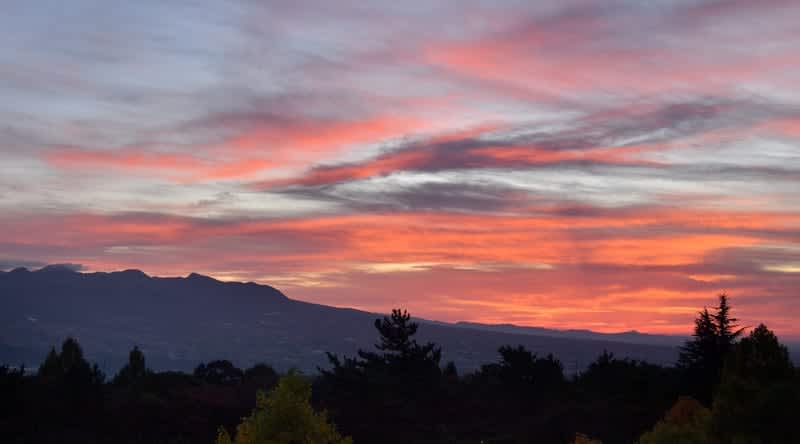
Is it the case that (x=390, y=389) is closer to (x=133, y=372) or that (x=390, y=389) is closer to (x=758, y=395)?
(x=133, y=372)

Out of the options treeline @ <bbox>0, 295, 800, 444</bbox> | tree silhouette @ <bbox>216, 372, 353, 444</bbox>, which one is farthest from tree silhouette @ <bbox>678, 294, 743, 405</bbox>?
tree silhouette @ <bbox>216, 372, 353, 444</bbox>

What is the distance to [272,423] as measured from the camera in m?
21.0

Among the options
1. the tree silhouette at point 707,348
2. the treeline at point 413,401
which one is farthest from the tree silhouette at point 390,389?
the tree silhouette at point 707,348

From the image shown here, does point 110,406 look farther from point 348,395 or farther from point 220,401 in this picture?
point 348,395

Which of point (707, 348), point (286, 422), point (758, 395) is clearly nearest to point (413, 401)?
point (707, 348)

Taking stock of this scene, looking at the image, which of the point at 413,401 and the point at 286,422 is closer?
the point at 286,422

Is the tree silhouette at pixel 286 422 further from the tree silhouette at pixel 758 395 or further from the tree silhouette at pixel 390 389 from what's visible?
the tree silhouette at pixel 390 389

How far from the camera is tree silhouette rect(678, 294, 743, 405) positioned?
4625 cm

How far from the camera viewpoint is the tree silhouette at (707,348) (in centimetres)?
4625

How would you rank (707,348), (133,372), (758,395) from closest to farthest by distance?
(758,395)
(707,348)
(133,372)

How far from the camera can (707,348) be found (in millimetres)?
47031

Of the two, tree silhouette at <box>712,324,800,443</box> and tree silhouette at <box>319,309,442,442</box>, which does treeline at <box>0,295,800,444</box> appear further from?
tree silhouette at <box>712,324,800,443</box>

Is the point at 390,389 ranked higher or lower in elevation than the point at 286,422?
lower

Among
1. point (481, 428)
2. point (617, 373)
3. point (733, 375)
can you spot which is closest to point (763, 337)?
point (733, 375)
